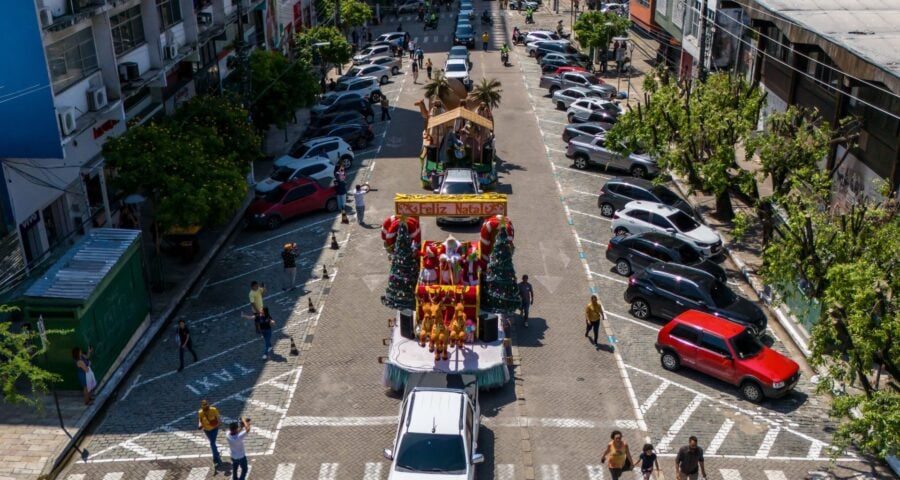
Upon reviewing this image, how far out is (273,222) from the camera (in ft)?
120

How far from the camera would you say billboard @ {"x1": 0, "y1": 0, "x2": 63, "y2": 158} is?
2697 centimetres

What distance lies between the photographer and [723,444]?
21.8 m

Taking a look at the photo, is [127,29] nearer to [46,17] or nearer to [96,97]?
[96,97]

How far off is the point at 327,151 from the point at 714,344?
24.8m

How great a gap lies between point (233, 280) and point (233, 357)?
6121 millimetres

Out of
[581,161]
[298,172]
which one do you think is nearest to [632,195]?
[581,161]

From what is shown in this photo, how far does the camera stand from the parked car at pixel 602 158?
1639 inches

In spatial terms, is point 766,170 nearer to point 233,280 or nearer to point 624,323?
point 624,323

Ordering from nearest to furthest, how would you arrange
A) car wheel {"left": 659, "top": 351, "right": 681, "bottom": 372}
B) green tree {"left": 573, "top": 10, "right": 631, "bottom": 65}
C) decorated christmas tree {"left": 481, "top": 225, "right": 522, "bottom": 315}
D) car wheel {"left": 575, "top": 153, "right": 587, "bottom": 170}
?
car wheel {"left": 659, "top": 351, "right": 681, "bottom": 372}
decorated christmas tree {"left": 481, "top": 225, "right": 522, "bottom": 315}
car wheel {"left": 575, "top": 153, "right": 587, "bottom": 170}
green tree {"left": 573, "top": 10, "right": 631, "bottom": 65}

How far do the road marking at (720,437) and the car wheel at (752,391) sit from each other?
120 cm

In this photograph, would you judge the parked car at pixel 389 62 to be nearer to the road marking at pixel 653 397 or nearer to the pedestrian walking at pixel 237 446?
the road marking at pixel 653 397

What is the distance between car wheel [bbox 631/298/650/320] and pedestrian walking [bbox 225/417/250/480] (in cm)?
1355

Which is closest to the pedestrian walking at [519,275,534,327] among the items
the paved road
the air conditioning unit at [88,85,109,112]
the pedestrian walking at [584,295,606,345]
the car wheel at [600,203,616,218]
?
the paved road

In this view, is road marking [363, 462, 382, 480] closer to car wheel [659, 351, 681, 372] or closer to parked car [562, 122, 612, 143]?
car wheel [659, 351, 681, 372]
